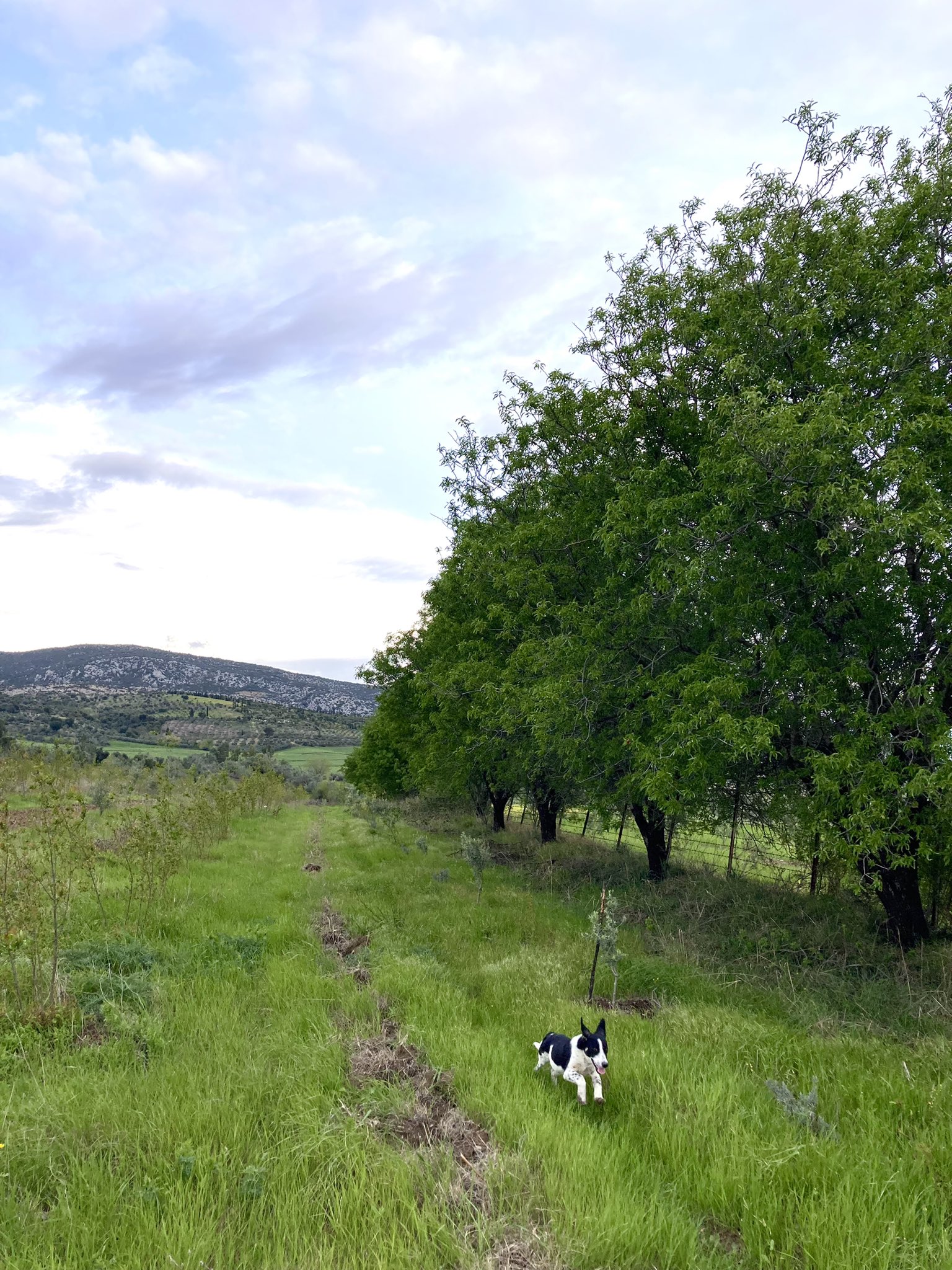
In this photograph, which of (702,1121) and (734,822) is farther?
(734,822)

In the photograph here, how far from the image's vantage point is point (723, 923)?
10805mm

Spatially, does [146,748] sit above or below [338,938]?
below

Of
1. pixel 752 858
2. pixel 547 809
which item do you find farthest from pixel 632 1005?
pixel 547 809

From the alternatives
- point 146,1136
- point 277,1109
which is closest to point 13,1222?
point 146,1136

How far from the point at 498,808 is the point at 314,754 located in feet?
309

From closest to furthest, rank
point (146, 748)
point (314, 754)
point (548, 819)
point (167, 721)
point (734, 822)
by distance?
point (734, 822), point (548, 819), point (146, 748), point (314, 754), point (167, 721)

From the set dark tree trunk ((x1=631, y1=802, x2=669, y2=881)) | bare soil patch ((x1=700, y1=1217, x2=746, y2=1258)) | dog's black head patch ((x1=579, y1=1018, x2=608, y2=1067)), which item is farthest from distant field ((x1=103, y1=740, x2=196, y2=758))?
bare soil patch ((x1=700, y1=1217, x2=746, y2=1258))

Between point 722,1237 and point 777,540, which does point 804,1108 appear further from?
point 777,540

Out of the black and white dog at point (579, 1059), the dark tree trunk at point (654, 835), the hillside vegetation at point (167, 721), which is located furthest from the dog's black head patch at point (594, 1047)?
the hillside vegetation at point (167, 721)

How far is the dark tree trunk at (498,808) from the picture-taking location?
2711 centimetres

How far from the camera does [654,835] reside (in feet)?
49.3

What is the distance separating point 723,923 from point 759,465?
839 centimetres

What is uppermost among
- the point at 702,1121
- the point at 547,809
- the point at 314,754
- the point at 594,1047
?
the point at 594,1047

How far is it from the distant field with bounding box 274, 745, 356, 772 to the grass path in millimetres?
87703
